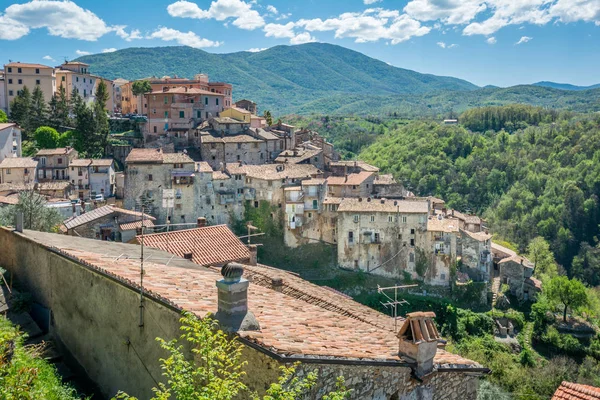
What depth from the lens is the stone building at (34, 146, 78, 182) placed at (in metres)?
46.3

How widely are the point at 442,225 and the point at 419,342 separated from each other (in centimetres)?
3993

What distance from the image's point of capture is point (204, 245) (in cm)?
2119

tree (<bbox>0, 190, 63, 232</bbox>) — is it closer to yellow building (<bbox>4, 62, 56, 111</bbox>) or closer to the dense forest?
yellow building (<bbox>4, 62, 56, 111</bbox>)

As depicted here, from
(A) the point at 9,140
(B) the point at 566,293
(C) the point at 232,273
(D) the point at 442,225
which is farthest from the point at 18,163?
(B) the point at 566,293

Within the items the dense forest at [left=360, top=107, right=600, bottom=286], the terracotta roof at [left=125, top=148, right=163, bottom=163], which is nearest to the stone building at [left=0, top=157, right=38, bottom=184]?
the terracotta roof at [left=125, top=148, right=163, bottom=163]

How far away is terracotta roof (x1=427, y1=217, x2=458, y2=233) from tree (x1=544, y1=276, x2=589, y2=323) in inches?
476

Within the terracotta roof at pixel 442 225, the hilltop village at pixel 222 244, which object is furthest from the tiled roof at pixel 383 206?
the terracotta roof at pixel 442 225

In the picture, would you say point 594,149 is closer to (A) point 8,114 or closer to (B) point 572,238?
(B) point 572,238

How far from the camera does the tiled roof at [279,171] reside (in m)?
48.2

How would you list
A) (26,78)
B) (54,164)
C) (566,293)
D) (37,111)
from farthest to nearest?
(26,78), (37,111), (566,293), (54,164)

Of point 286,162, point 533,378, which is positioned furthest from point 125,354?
point 286,162

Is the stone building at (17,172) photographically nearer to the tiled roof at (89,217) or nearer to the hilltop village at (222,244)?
the hilltop village at (222,244)

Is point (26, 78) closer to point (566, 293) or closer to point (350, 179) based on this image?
point (350, 179)

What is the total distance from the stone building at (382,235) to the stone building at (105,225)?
18.8 metres
